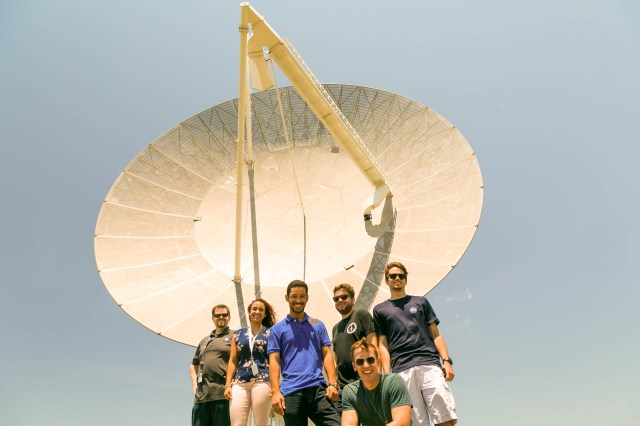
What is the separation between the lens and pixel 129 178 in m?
20.1

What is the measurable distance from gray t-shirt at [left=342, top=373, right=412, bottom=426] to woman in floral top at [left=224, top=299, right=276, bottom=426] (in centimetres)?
288

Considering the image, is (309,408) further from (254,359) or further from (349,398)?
(254,359)

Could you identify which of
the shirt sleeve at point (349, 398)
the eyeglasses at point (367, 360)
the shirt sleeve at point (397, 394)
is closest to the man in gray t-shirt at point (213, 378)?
the shirt sleeve at point (349, 398)

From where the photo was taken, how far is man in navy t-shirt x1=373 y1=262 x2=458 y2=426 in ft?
23.7

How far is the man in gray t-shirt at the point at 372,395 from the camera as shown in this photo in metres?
5.63

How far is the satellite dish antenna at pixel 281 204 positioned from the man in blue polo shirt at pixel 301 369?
27.1 feet

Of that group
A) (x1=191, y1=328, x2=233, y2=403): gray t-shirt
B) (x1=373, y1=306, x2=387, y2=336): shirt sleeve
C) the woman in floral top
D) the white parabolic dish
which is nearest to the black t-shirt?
(x1=373, y1=306, x2=387, y2=336): shirt sleeve

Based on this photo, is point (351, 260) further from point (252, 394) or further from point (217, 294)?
point (252, 394)

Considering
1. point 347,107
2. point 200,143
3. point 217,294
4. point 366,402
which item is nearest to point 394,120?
point 347,107

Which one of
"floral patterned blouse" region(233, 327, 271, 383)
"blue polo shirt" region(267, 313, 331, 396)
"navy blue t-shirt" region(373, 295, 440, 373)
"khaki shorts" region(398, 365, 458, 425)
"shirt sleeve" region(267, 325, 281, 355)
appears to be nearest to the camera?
"blue polo shirt" region(267, 313, 331, 396)

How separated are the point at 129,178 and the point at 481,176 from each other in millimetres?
14941

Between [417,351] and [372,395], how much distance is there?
2.04 metres

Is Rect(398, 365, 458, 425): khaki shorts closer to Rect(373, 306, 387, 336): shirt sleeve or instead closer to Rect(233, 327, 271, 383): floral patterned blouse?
Rect(373, 306, 387, 336): shirt sleeve

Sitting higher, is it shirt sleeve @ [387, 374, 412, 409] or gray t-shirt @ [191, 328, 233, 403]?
gray t-shirt @ [191, 328, 233, 403]
